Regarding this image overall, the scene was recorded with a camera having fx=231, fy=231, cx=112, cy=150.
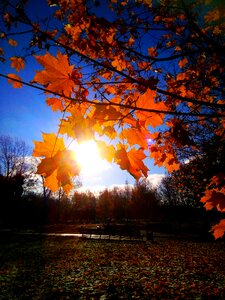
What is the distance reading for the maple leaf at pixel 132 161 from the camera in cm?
213

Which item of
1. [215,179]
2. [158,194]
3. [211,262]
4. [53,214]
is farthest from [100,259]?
[158,194]

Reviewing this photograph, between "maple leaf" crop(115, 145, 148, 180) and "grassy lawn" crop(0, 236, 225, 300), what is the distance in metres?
5.63

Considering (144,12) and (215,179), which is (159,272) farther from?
(144,12)

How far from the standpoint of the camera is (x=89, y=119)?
200 centimetres

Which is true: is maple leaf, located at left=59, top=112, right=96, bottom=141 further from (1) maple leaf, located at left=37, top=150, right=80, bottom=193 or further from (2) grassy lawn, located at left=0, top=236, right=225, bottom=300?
(2) grassy lawn, located at left=0, top=236, right=225, bottom=300

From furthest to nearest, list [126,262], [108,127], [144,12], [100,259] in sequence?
[100,259]
[126,262]
[144,12]
[108,127]

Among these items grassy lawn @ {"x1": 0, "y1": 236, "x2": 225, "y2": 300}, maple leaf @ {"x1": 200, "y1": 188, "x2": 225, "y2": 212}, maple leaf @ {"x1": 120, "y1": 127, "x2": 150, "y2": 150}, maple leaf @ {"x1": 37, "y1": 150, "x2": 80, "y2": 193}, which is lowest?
grassy lawn @ {"x1": 0, "y1": 236, "x2": 225, "y2": 300}

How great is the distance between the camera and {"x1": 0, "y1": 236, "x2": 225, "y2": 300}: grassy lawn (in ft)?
21.8

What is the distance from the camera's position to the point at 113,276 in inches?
324

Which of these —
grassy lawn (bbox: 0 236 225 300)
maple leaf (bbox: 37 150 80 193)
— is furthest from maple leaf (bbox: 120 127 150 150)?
grassy lawn (bbox: 0 236 225 300)

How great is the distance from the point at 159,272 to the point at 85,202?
7346 cm

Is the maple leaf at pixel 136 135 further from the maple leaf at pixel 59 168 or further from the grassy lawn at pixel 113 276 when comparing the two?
the grassy lawn at pixel 113 276

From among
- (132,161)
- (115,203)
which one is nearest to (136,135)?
(132,161)

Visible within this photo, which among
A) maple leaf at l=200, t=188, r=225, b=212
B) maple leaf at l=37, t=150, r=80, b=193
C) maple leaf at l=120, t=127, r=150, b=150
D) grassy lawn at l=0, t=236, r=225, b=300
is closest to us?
maple leaf at l=37, t=150, r=80, b=193
